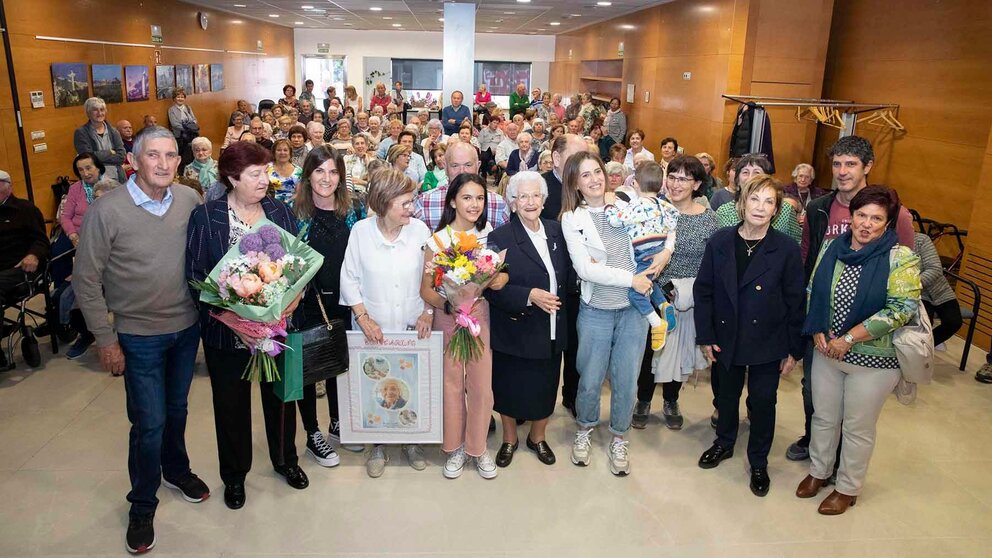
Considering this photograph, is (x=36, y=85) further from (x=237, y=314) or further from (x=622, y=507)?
(x=622, y=507)

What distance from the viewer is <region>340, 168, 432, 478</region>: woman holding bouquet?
3.28 m

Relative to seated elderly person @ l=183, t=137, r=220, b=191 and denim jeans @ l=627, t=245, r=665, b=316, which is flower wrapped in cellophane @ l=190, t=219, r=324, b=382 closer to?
denim jeans @ l=627, t=245, r=665, b=316

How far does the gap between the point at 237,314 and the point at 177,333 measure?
13.8 inches

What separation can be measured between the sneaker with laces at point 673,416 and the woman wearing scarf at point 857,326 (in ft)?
2.99

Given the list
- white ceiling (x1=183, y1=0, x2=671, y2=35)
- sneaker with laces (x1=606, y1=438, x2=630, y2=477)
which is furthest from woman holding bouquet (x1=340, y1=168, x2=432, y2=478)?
white ceiling (x1=183, y1=0, x2=671, y2=35)

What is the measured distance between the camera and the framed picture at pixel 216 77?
15491mm

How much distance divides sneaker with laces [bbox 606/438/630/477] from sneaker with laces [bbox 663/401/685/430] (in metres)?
0.58

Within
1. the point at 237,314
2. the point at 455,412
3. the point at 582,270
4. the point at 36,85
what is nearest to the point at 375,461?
the point at 455,412

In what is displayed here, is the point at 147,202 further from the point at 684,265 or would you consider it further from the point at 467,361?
the point at 684,265

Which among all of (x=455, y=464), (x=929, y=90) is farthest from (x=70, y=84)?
(x=929, y=90)

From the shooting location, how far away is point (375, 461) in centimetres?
370

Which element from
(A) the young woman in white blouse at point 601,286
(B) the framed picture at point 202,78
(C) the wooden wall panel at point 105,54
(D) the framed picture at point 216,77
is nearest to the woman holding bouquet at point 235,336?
→ (A) the young woman in white blouse at point 601,286

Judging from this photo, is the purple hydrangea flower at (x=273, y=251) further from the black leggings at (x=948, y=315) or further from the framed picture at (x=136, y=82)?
the framed picture at (x=136, y=82)

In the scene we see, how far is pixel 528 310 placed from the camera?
337 centimetres
